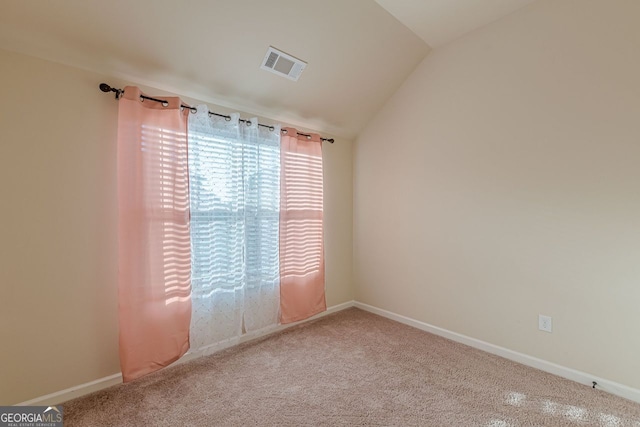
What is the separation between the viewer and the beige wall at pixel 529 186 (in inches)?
74.9

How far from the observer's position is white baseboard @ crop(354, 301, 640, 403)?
1.89 m

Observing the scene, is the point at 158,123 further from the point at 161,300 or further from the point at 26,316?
the point at 26,316

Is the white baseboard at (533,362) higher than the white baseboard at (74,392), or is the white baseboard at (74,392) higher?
the white baseboard at (74,392)

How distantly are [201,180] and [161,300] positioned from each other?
3.14 feet

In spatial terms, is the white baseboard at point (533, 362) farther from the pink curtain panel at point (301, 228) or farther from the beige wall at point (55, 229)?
the beige wall at point (55, 229)

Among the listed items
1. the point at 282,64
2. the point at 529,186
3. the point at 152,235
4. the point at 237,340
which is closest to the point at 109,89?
the point at 152,235

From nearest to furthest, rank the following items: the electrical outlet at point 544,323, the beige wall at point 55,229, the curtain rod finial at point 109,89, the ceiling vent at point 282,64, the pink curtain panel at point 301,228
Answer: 1. the beige wall at point 55,229
2. the curtain rod finial at point 109,89
3. the electrical outlet at point 544,323
4. the ceiling vent at point 282,64
5. the pink curtain panel at point 301,228

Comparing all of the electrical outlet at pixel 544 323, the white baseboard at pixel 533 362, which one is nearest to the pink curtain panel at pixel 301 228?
the white baseboard at pixel 533 362

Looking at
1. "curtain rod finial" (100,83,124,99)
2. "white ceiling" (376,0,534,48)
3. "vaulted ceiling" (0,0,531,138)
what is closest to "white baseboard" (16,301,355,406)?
"curtain rod finial" (100,83,124,99)

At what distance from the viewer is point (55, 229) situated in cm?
178

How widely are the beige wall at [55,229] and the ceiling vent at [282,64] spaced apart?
3.58 feet

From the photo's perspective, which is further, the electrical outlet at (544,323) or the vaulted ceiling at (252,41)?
the electrical outlet at (544,323)

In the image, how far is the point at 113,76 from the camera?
196cm

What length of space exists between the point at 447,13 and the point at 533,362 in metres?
2.91
